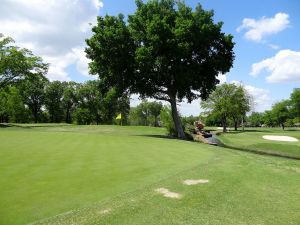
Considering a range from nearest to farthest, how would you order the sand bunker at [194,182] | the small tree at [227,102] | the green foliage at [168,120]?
the sand bunker at [194,182] → the green foliage at [168,120] → the small tree at [227,102]

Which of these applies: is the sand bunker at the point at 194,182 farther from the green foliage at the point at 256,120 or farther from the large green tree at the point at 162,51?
the green foliage at the point at 256,120

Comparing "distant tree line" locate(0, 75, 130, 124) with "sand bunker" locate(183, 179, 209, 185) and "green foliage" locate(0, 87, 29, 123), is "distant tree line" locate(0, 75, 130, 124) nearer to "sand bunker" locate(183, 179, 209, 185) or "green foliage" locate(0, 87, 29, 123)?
"green foliage" locate(0, 87, 29, 123)

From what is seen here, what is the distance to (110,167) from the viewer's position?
1166cm

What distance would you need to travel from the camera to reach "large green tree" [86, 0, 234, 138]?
30.4 m

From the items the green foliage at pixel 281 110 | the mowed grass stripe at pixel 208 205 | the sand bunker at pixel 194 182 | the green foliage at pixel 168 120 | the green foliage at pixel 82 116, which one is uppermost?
the green foliage at pixel 281 110

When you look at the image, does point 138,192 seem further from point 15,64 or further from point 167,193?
point 15,64

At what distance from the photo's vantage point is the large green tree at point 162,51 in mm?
30375

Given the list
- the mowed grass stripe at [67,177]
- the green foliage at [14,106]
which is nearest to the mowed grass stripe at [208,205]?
the mowed grass stripe at [67,177]

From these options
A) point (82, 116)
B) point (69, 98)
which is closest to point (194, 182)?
point (82, 116)

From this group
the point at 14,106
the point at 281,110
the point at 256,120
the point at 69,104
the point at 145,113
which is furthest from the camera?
the point at 256,120

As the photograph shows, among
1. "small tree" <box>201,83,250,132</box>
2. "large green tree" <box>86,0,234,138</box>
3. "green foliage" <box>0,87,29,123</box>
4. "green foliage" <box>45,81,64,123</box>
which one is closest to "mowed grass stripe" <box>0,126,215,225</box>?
"large green tree" <box>86,0,234,138</box>

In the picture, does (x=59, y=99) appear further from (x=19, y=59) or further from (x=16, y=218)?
(x=16, y=218)

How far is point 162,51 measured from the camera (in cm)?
3162

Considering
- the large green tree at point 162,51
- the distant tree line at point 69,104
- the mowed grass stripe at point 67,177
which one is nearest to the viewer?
the mowed grass stripe at point 67,177
